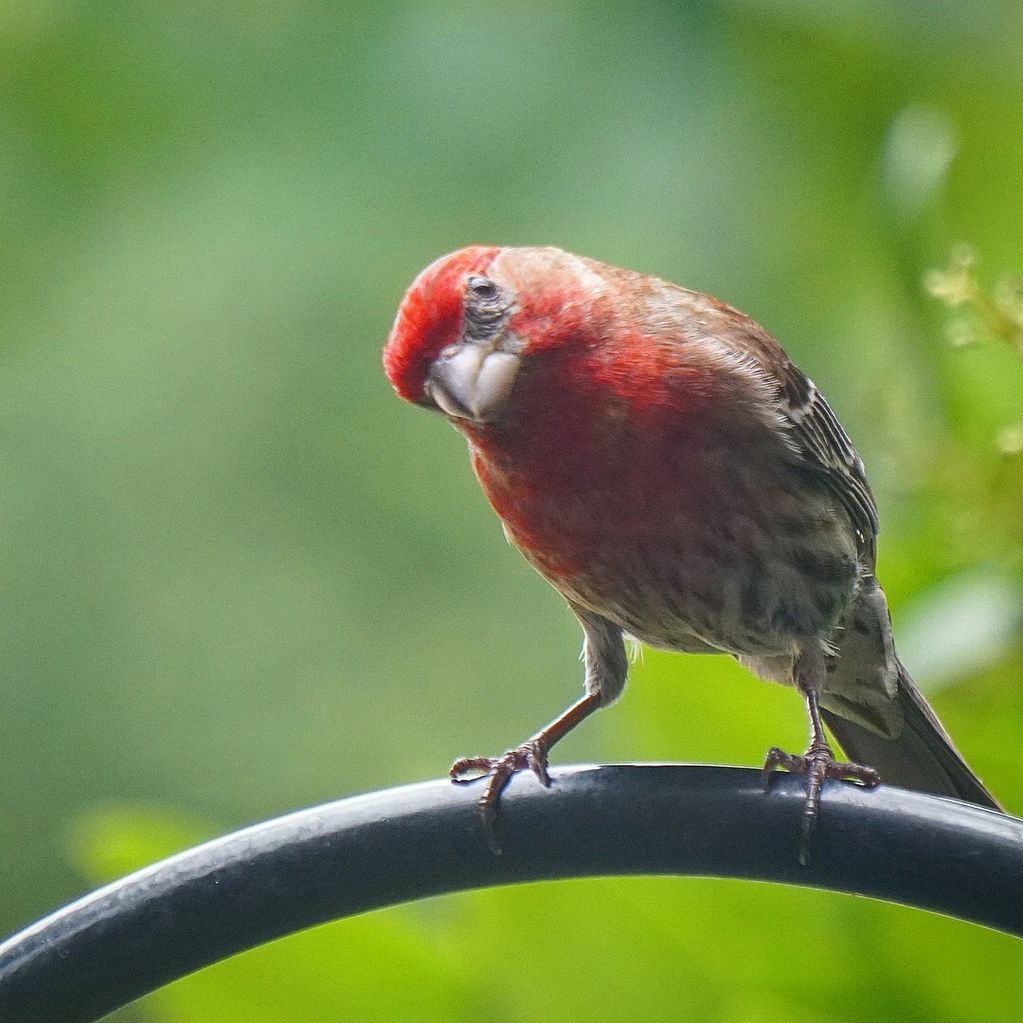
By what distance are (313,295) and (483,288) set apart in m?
2.34

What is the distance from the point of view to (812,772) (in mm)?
1346

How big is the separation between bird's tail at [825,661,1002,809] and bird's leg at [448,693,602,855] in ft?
1.06

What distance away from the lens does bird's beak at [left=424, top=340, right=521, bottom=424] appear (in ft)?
4.87

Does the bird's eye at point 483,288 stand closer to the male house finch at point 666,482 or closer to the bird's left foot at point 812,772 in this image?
the male house finch at point 666,482

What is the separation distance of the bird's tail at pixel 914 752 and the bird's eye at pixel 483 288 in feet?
2.08

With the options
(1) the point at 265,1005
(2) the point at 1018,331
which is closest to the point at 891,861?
(2) the point at 1018,331

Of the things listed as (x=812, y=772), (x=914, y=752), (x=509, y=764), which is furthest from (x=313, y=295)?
(x=812, y=772)

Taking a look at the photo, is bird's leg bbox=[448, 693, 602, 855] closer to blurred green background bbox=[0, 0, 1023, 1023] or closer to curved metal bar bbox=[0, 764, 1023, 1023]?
curved metal bar bbox=[0, 764, 1023, 1023]

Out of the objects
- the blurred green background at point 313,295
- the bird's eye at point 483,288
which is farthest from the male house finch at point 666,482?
the blurred green background at point 313,295

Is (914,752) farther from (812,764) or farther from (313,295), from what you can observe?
(313,295)

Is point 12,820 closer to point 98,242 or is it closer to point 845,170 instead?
point 98,242

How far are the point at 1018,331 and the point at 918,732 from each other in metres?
0.65

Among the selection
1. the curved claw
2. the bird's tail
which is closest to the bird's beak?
the curved claw

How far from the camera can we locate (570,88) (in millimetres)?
3555
